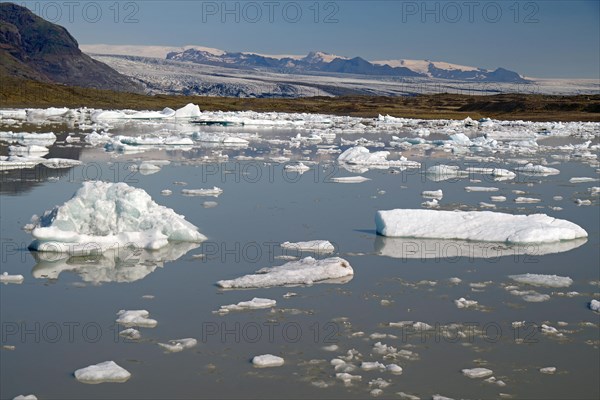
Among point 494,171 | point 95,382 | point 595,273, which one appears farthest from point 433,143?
point 95,382

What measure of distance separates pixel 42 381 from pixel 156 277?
199 cm

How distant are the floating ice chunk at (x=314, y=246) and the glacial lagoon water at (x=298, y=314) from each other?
0.39 ft

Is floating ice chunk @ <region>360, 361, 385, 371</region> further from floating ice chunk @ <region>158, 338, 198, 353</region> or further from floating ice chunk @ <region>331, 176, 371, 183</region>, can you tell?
floating ice chunk @ <region>331, 176, 371, 183</region>

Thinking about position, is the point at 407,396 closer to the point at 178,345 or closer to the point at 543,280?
the point at 178,345

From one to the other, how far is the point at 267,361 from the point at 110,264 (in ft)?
8.01

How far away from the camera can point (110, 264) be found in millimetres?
6145

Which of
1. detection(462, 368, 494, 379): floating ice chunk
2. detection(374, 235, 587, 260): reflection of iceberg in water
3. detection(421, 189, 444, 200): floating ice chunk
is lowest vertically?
detection(462, 368, 494, 379): floating ice chunk

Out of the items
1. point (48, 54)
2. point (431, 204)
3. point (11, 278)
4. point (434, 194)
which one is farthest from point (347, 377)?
point (48, 54)

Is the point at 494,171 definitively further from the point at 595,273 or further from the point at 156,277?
the point at 156,277

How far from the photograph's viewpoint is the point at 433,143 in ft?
71.6

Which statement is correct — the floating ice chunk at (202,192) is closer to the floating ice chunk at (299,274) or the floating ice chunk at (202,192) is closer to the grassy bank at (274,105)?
the floating ice chunk at (299,274)

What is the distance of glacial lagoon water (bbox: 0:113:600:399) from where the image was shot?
12.9 ft

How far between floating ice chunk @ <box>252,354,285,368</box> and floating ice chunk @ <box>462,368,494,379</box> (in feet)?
3.29

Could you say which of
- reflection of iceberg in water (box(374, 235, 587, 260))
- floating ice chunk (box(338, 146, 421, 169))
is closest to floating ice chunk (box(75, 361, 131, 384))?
reflection of iceberg in water (box(374, 235, 587, 260))
